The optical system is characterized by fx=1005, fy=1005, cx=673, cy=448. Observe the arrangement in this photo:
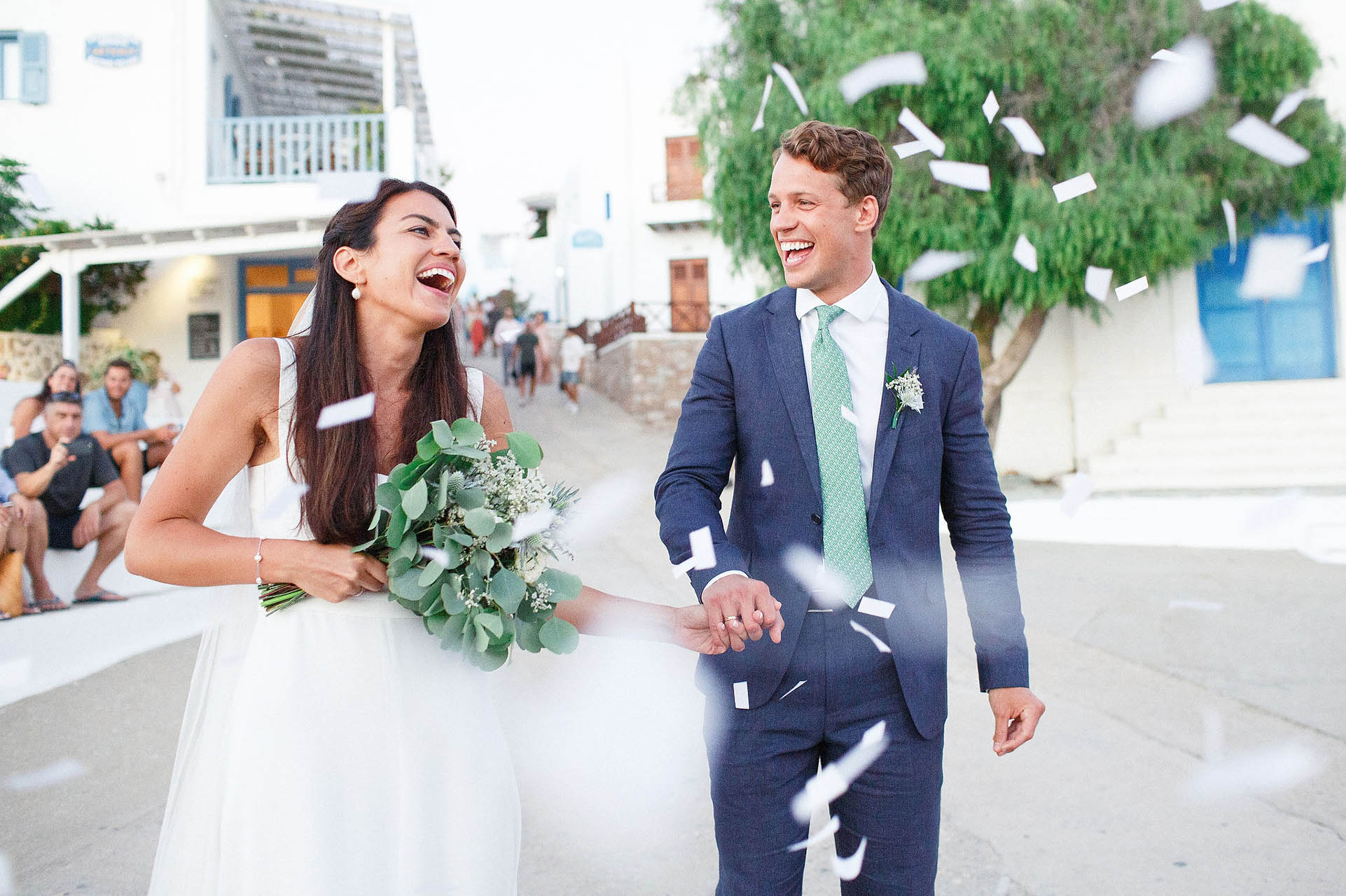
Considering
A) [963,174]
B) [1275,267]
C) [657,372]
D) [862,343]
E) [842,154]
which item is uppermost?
[963,174]

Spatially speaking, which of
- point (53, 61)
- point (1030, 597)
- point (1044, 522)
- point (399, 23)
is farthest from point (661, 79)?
point (1030, 597)

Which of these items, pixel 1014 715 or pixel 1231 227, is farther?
pixel 1231 227

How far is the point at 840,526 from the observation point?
202 centimetres

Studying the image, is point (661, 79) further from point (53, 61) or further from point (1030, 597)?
point (1030, 597)

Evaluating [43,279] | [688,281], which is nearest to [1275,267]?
[43,279]

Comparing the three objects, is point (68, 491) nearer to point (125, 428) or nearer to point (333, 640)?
point (125, 428)

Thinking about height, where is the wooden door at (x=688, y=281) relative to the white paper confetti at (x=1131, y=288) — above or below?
above

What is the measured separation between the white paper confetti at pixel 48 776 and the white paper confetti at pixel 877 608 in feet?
11.2

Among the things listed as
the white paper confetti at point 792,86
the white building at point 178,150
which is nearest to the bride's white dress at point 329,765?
the white paper confetti at point 792,86

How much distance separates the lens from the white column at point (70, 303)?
35.9 feet

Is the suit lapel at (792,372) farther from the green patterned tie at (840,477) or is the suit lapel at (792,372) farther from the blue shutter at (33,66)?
the blue shutter at (33,66)

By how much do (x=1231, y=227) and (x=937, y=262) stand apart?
11.6ft

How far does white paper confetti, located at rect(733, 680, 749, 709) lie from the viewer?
6.50 ft

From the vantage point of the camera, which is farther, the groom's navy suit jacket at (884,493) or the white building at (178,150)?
the white building at (178,150)
